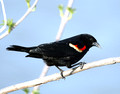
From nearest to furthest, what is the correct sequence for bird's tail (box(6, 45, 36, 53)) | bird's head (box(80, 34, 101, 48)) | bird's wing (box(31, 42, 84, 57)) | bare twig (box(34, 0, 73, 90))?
bare twig (box(34, 0, 73, 90)) → bird's tail (box(6, 45, 36, 53)) → bird's wing (box(31, 42, 84, 57)) → bird's head (box(80, 34, 101, 48))

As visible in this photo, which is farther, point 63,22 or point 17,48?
point 17,48

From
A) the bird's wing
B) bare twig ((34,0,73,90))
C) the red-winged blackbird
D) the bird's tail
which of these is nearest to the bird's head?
the red-winged blackbird

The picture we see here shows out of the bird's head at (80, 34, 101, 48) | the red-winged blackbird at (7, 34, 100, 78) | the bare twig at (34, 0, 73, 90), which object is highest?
the bare twig at (34, 0, 73, 90)

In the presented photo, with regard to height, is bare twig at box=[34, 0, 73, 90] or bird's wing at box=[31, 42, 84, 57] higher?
bare twig at box=[34, 0, 73, 90]

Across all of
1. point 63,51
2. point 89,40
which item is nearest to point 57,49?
point 63,51

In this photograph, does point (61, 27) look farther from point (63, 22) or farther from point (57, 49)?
point (57, 49)

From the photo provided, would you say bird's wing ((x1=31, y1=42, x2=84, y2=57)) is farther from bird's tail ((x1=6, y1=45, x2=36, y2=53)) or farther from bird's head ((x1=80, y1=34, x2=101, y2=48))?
bird's head ((x1=80, y1=34, x2=101, y2=48))

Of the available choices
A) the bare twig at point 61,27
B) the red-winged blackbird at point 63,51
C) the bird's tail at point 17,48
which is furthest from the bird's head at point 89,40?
the bare twig at point 61,27

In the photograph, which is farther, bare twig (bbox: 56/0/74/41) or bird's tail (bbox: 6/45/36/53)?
bird's tail (bbox: 6/45/36/53)

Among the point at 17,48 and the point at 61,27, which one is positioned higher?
the point at 61,27

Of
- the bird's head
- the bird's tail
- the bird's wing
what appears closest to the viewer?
the bird's tail

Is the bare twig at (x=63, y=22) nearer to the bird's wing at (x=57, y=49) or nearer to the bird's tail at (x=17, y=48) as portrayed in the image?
the bird's tail at (x=17, y=48)

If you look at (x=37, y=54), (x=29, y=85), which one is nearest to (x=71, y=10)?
(x=29, y=85)

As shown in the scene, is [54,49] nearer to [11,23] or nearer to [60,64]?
[60,64]
